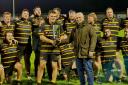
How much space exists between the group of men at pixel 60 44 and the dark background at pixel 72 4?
25.6m

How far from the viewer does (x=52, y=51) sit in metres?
12.2

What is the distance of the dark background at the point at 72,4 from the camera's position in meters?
39.2

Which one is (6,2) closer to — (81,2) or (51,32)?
(81,2)

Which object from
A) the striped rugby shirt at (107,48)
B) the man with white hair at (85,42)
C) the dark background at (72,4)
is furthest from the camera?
the dark background at (72,4)

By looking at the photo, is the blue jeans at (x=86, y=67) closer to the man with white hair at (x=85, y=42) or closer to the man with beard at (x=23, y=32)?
the man with white hair at (x=85, y=42)

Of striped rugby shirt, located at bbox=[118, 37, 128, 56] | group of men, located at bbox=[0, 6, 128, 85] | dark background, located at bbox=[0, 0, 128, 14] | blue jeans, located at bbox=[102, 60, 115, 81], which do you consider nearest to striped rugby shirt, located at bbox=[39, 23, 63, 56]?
group of men, located at bbox=[0, 6, 128, 85]

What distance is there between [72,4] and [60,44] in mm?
27669

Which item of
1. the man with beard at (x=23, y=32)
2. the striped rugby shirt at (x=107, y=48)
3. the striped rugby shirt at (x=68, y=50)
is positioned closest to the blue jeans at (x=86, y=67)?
the striped rugby shirt at (x=107, y=48)

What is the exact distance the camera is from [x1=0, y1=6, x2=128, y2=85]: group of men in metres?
11.4

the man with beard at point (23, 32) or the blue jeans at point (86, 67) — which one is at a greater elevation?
the man with beard at point (23, 32)

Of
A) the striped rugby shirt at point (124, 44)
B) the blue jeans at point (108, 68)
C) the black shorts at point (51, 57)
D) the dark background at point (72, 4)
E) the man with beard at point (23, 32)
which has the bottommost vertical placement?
the blue jeans at point (108, 68)

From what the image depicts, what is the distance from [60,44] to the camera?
12.7 m

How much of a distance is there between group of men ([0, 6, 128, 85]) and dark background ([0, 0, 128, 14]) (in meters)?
25.6

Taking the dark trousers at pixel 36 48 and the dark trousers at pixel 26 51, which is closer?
the dark trousers at pixel 36 48
